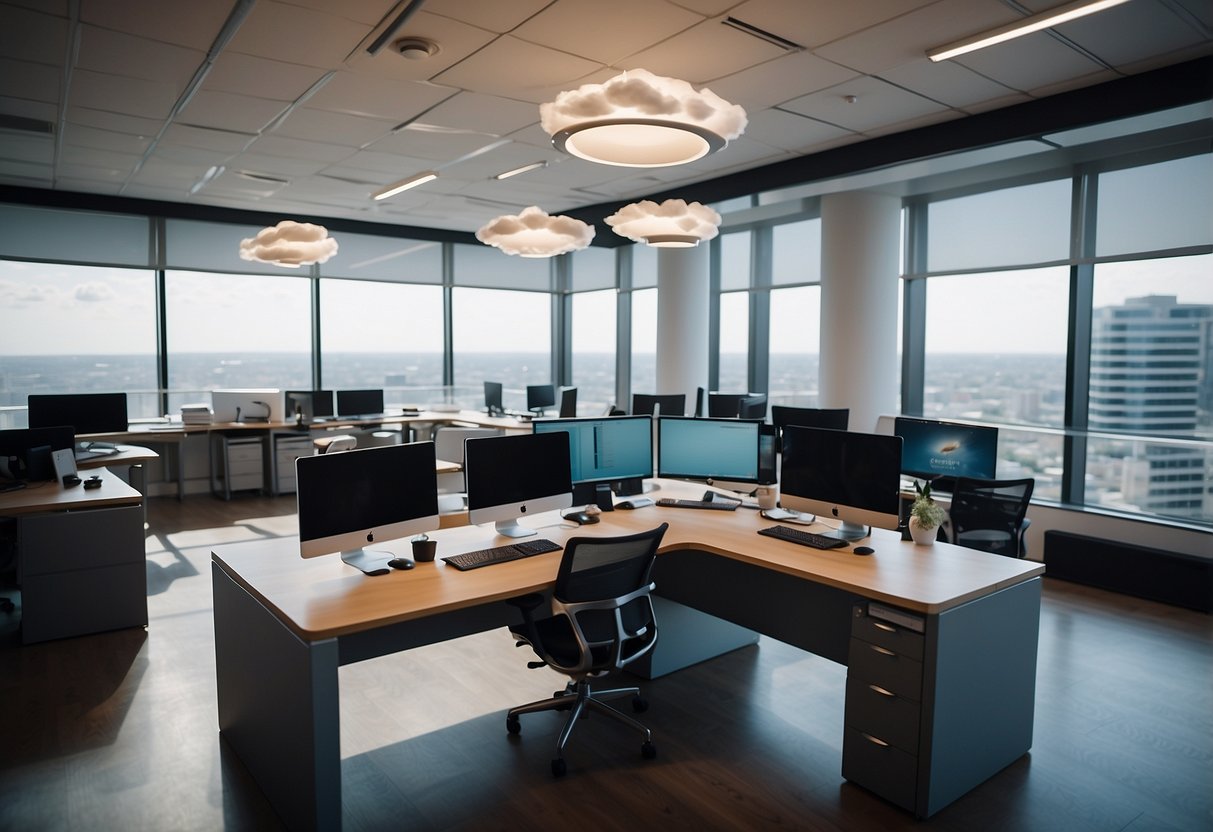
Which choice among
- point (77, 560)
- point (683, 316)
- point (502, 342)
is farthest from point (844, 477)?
point (502, 342)

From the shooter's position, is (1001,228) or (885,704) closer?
(885,704)

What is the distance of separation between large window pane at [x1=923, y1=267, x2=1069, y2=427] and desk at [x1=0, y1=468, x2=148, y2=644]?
6606mm

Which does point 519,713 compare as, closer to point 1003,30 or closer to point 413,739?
point 413,739

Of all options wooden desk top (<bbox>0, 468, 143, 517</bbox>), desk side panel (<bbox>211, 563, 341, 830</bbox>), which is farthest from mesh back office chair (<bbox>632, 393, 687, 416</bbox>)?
desk side panel (<bbox>211, 563, 341, 830</bbox>)

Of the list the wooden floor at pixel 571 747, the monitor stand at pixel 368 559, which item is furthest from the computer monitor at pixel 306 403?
the monitor stand at pixel 368 559

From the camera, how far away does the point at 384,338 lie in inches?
417

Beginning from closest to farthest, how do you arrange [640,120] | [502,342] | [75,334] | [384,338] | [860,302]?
[640,120]
[860,302]
[75,334]
[384,338]
[502,342]

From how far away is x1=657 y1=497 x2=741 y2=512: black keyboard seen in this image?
4.23 metres

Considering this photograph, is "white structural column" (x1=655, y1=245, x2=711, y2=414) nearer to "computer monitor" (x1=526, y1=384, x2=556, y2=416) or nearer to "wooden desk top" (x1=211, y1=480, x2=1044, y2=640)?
"computer monitor" (x1=526, y1=384, x2=556, y2=416)

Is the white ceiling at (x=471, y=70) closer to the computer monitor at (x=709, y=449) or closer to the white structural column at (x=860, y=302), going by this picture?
the white structural column at (x=860, y=302)

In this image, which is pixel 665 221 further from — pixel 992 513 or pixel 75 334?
pixel 75 334

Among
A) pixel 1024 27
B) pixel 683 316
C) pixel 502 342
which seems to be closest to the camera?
pixel 1024 27

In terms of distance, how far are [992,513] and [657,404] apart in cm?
381

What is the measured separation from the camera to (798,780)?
9.80ft
